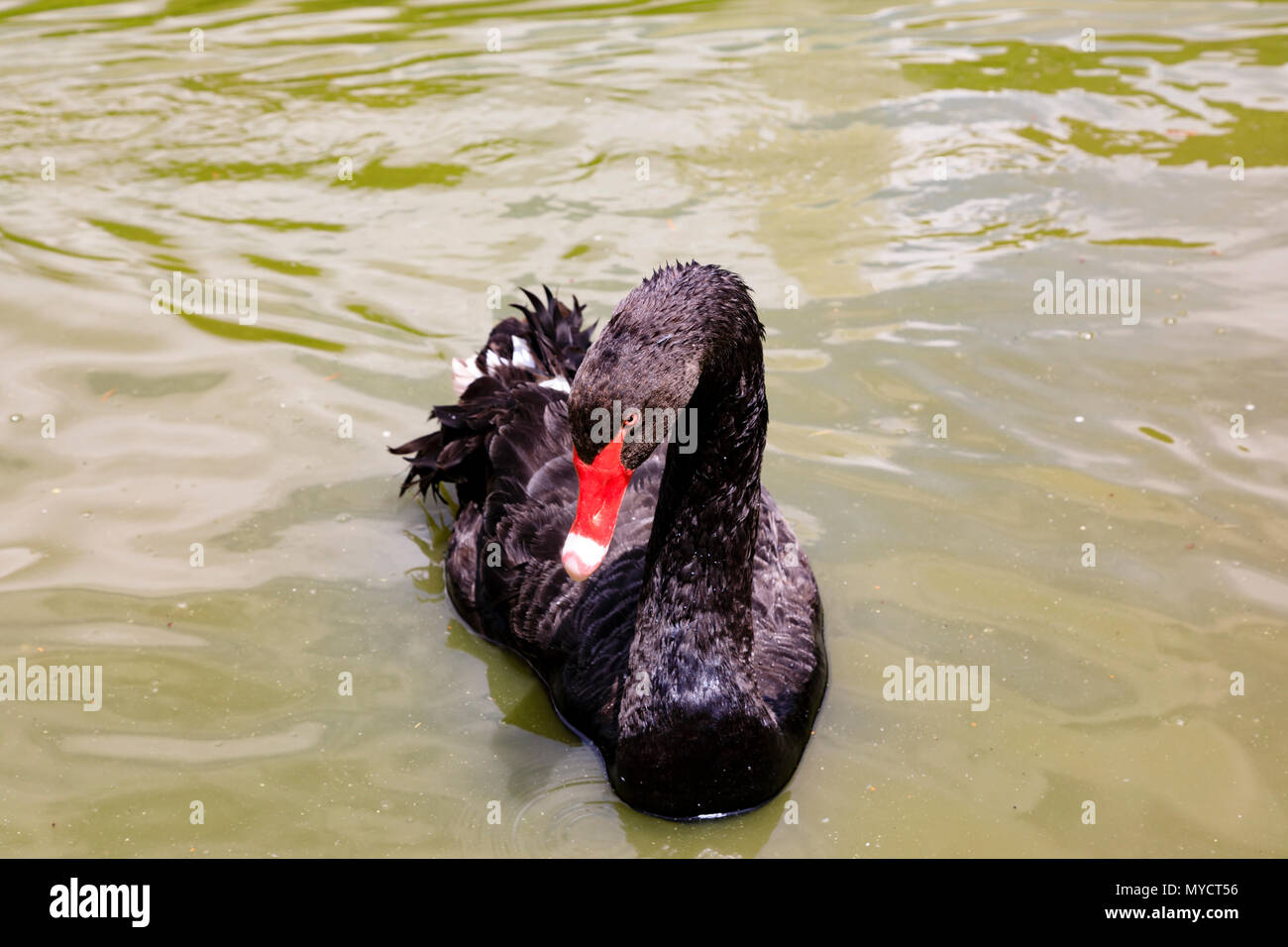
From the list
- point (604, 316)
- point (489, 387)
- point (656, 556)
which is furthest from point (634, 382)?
point (604, 316)

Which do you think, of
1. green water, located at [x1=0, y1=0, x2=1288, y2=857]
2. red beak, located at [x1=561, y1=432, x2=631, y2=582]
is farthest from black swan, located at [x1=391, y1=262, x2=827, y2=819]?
green water, located at [x1=0, y1=0, x2=1288, y2=857]

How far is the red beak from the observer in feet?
10.9

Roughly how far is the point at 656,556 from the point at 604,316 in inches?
123

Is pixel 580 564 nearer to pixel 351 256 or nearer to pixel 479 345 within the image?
pixel 479 345

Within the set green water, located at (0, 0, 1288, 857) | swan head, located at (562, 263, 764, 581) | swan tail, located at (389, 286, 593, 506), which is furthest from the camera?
swan tail, located at (389, 286, 593, 506)

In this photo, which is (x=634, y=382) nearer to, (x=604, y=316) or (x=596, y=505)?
(x=596, y=505)

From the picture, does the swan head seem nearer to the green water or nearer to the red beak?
the red beak

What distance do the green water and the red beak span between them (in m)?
1.12

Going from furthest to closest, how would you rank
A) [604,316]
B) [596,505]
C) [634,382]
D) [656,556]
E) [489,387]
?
1. [604,316]
2. [489,387]
3. [656,556]
4. [596,505]
5. [634,382]

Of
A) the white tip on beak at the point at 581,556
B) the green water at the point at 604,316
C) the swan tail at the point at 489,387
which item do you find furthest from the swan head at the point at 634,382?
the swan tail at the point at 489,387

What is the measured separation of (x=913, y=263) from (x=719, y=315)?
410 centimetres

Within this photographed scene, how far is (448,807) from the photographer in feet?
13.4

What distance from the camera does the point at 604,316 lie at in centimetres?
682

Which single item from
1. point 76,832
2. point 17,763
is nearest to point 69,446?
point 17,763
